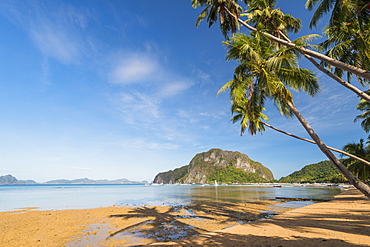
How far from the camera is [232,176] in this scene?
159000 mm

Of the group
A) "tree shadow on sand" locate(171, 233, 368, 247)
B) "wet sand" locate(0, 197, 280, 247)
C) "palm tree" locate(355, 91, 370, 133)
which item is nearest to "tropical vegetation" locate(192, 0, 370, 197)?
"tree shadow on sand" locate(171, 233, 368, 247)

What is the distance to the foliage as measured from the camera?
506 feet

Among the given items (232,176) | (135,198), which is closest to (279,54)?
(135,198)

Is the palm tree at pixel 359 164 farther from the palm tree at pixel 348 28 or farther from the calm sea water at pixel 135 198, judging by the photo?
the palm tree at pixel 348 28

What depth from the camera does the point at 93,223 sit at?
39.9ft

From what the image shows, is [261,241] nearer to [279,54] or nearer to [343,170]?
[343,170]

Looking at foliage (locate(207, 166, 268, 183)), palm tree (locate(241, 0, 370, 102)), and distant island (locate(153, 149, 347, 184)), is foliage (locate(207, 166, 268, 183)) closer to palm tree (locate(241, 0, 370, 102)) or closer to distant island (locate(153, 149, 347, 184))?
distant island (locate(153, 149, 347, 184))

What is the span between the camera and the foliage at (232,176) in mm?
154150

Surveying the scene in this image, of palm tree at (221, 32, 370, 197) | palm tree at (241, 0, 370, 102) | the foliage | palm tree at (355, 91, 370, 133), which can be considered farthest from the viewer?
the foliage

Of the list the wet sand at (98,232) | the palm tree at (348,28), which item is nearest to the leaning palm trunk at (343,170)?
the palm tree at (348,28)

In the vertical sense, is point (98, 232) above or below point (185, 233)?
below

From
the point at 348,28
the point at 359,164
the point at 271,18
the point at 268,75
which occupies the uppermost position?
the point at 271,18

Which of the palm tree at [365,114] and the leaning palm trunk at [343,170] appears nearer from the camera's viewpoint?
the leaning palm trunk at [343,170]

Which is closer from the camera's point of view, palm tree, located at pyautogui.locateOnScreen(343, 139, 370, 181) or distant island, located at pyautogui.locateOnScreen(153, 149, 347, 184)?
palm tree, located at pyautogui.locateOnScreen(343, 139, 370, 181)
